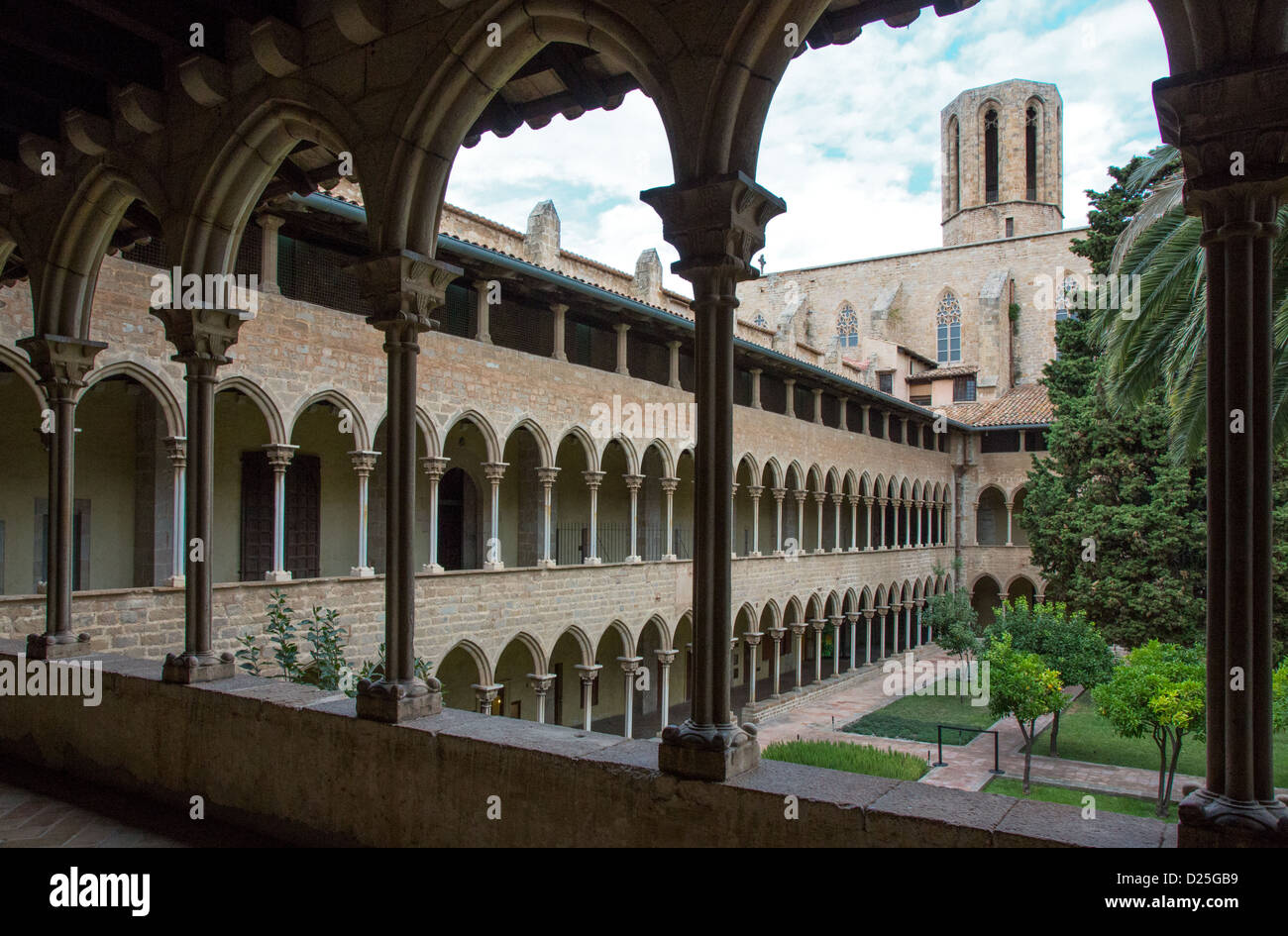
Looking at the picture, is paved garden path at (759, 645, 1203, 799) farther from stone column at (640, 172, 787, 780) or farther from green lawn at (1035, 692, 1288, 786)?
stone column at (640, 172, 787, 780)

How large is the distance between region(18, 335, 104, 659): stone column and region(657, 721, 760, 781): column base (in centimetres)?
454

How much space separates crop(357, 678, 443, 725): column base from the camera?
13.3 ft

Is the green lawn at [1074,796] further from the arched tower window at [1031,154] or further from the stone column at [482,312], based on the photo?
the arched tower window at [1031,154]

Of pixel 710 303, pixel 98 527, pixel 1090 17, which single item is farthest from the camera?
pixel 1090 17

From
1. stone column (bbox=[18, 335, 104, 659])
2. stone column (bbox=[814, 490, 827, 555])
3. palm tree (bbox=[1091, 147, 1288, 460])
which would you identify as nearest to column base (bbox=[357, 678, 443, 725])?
stone column (bbox=[18, 335, 104, 659])

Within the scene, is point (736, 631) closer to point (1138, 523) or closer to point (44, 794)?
point (1138, 523)

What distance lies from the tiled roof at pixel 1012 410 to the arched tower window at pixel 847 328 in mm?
7234

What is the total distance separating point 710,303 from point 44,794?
435cm

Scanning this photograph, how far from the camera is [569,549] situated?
1781cm

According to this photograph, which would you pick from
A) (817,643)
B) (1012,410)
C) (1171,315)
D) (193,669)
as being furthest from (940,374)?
(193,669)

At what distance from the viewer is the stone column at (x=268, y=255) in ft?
37.1

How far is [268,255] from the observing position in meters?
11.4

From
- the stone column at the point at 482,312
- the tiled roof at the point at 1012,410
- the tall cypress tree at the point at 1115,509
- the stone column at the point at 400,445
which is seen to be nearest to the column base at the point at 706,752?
the stone column at the point at 400,445
